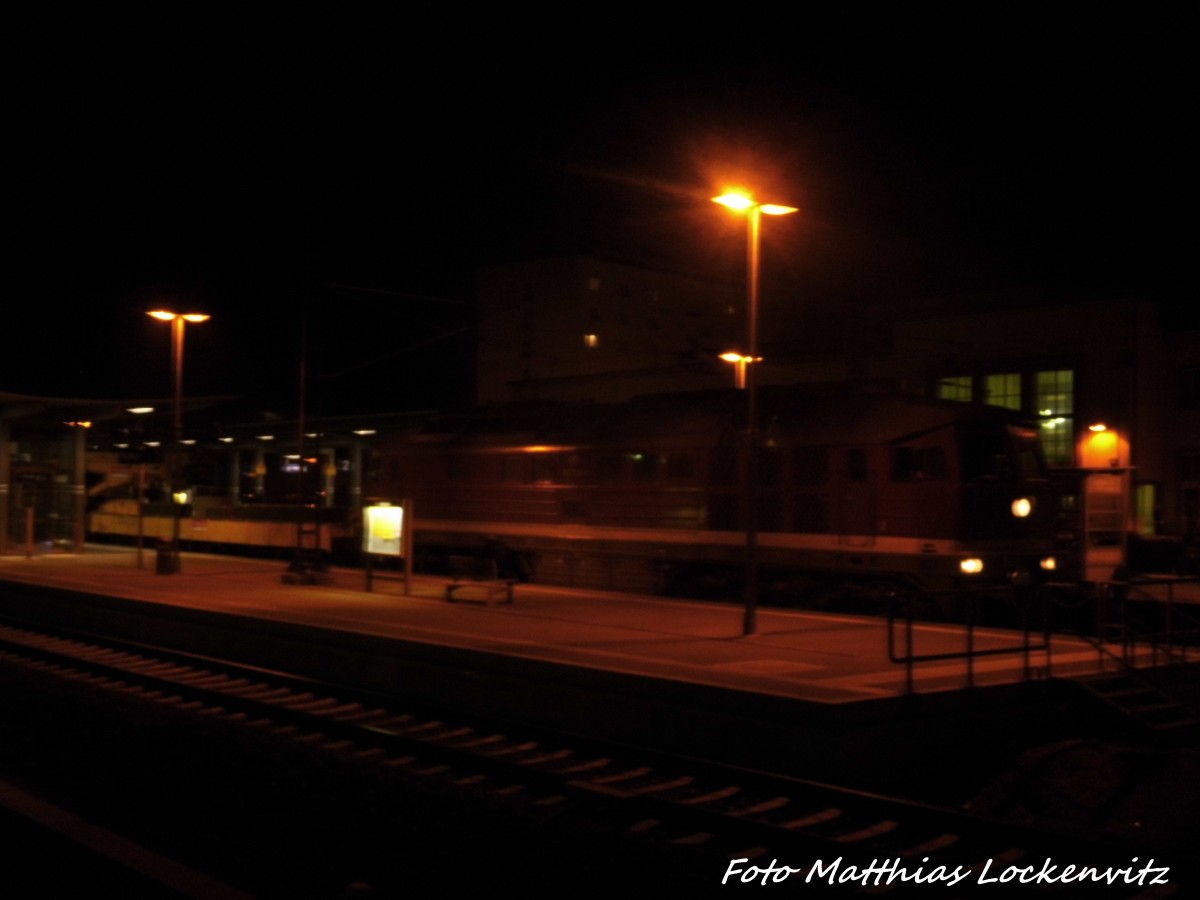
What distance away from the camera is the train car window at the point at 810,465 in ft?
67.5

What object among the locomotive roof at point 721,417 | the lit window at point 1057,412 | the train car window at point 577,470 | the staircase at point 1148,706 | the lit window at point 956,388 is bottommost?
the staircase at point 1148,706

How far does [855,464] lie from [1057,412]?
23872mm

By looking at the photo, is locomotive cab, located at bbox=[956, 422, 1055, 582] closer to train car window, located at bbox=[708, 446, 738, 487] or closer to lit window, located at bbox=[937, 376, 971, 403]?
train car window, located at bbox=[708, 446, 738, 487]

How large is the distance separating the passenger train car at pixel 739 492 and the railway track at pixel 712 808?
18.8 ft

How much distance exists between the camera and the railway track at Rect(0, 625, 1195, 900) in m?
7.64

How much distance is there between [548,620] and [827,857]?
33.0ft

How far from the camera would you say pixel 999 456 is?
19.8 metres

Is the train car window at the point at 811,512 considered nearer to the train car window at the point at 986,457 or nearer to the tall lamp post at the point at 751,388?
the train car window at the point at 986,457

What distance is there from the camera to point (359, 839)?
8.34 meters

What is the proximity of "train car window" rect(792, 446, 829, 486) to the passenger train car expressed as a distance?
0.03 metres

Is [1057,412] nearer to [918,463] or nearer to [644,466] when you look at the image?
[644,466]

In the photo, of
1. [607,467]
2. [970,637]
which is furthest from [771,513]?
[970,637]

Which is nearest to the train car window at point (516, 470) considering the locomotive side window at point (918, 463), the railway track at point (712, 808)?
the locomotive side window at point (918, 463)

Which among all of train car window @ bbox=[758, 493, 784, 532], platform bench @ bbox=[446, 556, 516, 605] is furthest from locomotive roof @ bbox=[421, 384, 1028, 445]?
platform bench @ bbox=[446, 556, 516, 605]
